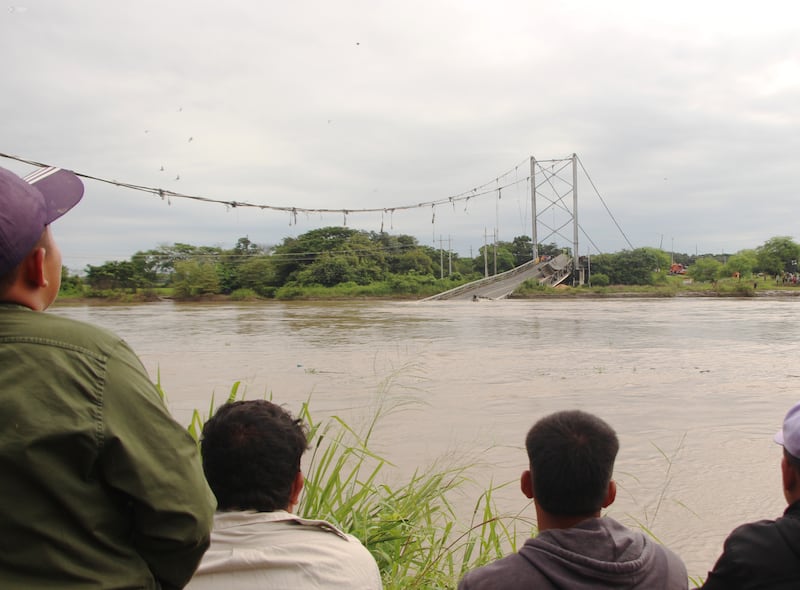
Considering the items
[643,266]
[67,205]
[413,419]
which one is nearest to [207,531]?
[67,205]

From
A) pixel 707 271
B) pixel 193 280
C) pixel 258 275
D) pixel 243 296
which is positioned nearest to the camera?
pixel 707 271

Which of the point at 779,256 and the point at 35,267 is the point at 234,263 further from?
the point at 35,267

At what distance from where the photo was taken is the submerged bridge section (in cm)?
3644

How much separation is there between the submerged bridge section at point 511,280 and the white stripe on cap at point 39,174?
33.4 meters

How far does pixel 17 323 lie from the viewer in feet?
3.17

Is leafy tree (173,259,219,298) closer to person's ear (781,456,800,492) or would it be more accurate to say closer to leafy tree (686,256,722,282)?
leafy tree (686,256,722,282)

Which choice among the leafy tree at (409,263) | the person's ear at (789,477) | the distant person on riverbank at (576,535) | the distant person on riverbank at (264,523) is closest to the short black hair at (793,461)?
the person's ear at (789,477)

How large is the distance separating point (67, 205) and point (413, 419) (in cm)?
500

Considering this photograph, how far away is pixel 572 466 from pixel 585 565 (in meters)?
0.21

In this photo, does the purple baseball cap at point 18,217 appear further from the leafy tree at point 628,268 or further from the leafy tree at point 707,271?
the leafy tree at point 707,271

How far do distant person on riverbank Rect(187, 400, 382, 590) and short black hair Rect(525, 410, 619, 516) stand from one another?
0.42m

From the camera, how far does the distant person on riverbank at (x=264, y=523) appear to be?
1.29 metres

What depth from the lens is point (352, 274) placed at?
1766 inches

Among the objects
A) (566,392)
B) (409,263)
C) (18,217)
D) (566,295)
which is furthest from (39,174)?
(409,263)
